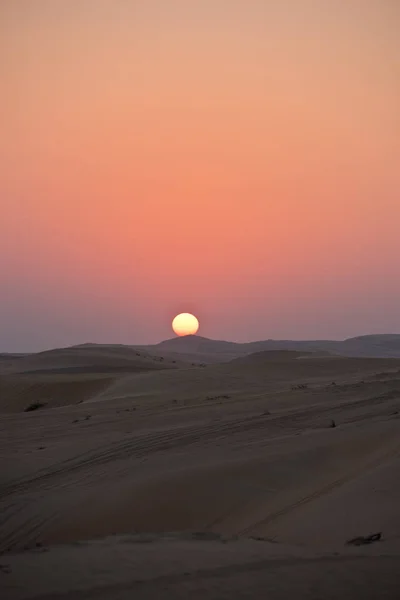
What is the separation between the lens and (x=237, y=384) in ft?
60.5

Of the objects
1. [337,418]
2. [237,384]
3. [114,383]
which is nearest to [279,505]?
[337,418]

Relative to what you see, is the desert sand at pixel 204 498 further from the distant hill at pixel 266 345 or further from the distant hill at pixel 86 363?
the distant hill at pixel 266 345

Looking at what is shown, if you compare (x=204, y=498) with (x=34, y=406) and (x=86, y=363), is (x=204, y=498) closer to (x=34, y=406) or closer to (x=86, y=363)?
(x=34, y=406)

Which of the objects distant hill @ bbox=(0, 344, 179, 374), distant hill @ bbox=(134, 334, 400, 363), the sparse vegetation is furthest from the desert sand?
distant hill @ bbox=(134, 334, 400, 363)

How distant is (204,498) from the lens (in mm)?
6426

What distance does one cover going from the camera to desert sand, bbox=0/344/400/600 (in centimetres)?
390

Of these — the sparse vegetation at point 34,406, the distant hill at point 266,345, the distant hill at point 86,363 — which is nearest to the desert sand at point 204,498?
the sparse vegetation at point 34,406

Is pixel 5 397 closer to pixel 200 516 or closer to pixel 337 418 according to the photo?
pixel 337 418

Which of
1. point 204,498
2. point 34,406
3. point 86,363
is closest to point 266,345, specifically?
point 86,363

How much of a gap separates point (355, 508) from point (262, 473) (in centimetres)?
163

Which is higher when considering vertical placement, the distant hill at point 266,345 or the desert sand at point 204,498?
the distant hill at point 266,345

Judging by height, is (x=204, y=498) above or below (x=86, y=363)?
below

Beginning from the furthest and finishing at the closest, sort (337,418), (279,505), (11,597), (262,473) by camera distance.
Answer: (337,418), (262,473), (279,505), (11,597)

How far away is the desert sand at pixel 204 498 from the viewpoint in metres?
3.90
